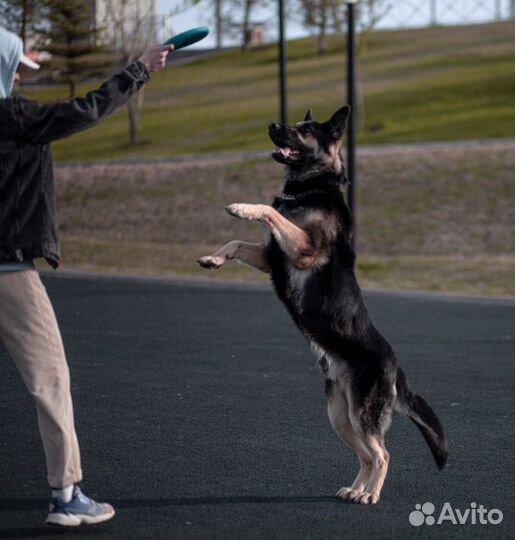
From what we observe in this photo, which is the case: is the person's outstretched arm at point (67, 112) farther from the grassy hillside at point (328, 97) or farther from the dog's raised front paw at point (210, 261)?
the grassy hillside at point (328, 97)

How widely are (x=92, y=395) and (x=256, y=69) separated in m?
51.7

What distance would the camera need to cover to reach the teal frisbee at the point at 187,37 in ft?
17.1

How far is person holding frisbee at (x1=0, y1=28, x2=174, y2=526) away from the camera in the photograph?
4.73 m

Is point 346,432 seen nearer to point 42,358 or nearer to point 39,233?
point 42,358

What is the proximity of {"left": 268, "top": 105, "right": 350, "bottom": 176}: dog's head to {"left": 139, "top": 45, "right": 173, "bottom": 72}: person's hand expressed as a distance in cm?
137

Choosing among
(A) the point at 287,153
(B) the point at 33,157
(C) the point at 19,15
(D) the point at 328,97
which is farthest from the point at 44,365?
(D) the point at 328,97

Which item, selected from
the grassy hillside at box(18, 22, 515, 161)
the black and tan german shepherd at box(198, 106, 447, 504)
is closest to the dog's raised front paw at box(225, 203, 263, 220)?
the black and tan german shepherd at box(198, 106, 447, 504)

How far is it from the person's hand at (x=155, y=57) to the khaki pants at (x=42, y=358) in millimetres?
1127

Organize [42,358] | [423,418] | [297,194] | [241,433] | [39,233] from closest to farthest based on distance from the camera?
1. [39,233]
2. [42,358]
3. [423,418]
4. [297,194]
5. [241,433]

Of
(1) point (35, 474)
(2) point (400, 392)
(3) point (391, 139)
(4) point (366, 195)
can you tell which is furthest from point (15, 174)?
(3) point (391, 139)

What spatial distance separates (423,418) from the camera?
598 cm

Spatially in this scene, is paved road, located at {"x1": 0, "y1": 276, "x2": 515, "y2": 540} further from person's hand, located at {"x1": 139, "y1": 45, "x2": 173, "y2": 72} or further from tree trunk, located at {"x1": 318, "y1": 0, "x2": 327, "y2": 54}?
tree trunk, located at {"x1": 318, "y1": 0, "x2": 327, "y2": 54}

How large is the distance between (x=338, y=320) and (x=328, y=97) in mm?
43947

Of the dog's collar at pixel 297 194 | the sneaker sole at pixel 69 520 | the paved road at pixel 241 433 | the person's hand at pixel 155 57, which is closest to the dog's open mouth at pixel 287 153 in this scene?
the dog's collar at pixel 297 194
